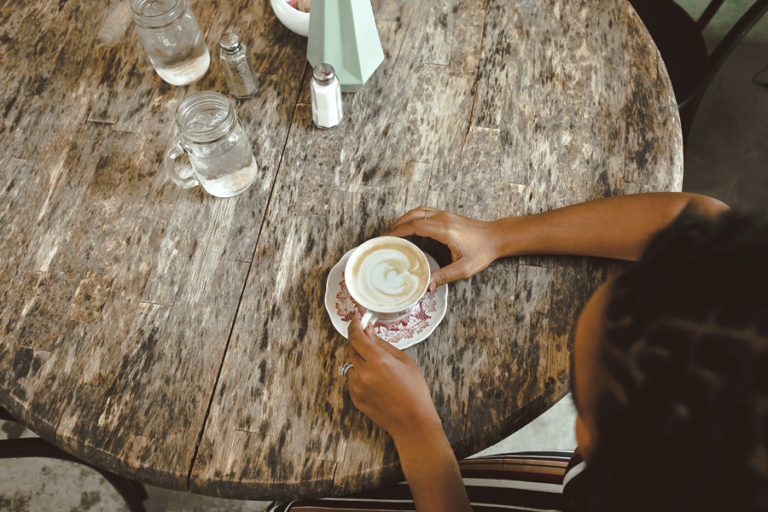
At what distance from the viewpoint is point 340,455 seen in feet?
2.61

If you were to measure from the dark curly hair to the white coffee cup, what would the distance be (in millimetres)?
375

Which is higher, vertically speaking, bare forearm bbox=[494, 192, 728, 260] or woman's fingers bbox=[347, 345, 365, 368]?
bare forearm bbox=[494, 192, 728, 260]

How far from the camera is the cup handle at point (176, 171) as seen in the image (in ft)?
3.14

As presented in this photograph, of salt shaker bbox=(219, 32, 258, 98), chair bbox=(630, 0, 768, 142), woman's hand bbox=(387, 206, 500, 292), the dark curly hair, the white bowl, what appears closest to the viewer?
the dark curly hair

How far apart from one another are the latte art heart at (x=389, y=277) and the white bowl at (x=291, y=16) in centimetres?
57

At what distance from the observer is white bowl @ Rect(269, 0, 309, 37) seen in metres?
1.12

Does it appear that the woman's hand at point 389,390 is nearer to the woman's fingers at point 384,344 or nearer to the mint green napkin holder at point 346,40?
the woman's fingers at point 384,344

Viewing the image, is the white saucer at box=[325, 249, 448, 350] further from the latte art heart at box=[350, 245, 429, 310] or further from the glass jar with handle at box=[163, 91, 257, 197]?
the glass jar with handle at box=[163, 91, 257, 197]

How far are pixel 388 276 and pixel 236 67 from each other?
540 mm

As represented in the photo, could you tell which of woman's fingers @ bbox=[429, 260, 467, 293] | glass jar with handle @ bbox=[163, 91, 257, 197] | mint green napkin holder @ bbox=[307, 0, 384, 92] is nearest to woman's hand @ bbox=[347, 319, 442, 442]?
woman's fingers @ bbox=[429, 260, 467, 293]

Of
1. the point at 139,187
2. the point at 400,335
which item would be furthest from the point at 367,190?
the point at 139,187

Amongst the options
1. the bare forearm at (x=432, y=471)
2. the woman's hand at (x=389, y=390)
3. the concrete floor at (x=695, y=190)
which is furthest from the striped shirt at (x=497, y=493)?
the concrete floor at (x=695, y=190)

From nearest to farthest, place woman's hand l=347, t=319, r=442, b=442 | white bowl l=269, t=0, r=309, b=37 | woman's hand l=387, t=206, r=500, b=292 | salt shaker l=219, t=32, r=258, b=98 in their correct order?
woman's hand l=347, t=319, r=442, b=442 < woman's hand l=387, t=206, r=500, b=292 < salt shaker l=219, t=32, r=258, b=98 < white bowl l=269, t=0, r=309, b=37

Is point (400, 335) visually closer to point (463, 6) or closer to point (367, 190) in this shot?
point (367, 190)
